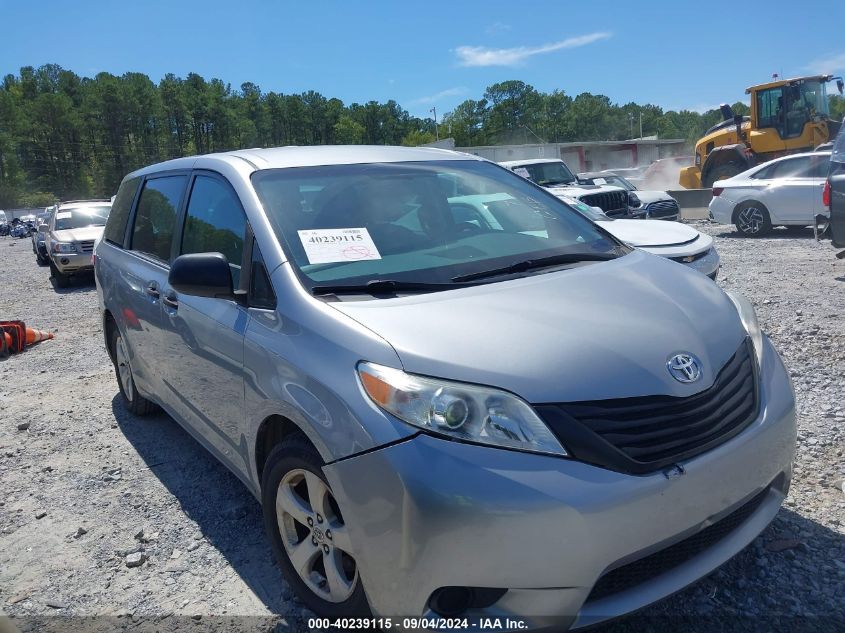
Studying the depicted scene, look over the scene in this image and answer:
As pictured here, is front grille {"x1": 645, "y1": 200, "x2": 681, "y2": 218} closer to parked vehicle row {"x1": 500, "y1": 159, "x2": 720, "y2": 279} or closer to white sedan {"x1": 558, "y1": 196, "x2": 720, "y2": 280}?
parked vehicle row {"x1": 500, "y1": 159, "x2": 720, "y2": 279}

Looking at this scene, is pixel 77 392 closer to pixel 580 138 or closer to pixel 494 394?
pixel 494 394

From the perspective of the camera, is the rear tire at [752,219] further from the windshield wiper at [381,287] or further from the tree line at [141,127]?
the tree line at [141,127]

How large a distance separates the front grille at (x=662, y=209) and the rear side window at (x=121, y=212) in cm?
1188

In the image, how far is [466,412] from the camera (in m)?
2.00

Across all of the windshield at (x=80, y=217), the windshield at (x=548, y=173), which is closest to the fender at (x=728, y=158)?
the windshield at (x=548, y=173)

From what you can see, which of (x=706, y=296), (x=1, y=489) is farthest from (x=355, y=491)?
(x=1, y=489)

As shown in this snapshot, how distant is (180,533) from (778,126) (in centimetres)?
Answer: 2022

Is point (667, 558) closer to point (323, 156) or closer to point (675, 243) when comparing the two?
point (323, 156)

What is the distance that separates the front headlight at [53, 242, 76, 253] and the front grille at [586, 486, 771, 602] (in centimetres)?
1352

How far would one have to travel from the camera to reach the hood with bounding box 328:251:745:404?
2.06 meters

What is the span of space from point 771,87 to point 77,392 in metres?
19.6

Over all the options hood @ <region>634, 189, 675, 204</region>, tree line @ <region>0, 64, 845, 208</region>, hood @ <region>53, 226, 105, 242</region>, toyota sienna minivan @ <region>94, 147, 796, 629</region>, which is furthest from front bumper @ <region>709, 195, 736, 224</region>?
tree line @ <region>0, 64, 845, 208</region>

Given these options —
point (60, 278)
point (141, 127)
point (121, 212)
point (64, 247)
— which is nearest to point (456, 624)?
point (121, 212)

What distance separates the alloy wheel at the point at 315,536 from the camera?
231cm
